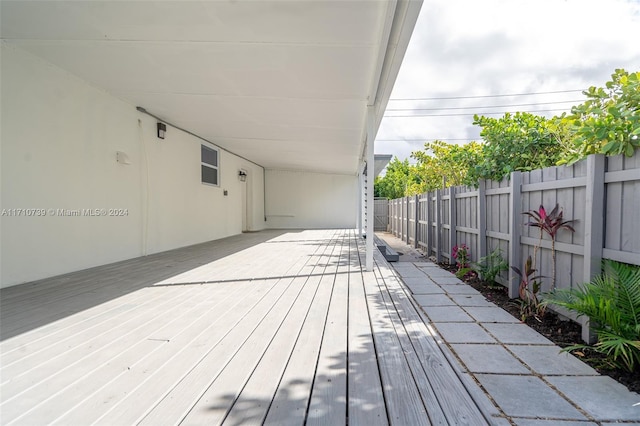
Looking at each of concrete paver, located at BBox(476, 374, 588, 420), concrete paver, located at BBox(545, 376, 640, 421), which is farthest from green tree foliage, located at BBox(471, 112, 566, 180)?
concrete paver, located at BBox(476, 374, 588, 420)

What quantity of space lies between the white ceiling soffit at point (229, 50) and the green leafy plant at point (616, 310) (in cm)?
214

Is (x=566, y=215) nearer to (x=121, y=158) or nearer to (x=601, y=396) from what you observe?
(x=601, y=396)

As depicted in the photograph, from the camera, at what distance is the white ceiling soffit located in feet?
8.25

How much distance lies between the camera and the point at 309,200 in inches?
506

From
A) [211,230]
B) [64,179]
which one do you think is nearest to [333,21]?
[64,179]

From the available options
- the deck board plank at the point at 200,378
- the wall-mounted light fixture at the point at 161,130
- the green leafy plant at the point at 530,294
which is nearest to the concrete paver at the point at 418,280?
the green leafy plant at the point at 530,294

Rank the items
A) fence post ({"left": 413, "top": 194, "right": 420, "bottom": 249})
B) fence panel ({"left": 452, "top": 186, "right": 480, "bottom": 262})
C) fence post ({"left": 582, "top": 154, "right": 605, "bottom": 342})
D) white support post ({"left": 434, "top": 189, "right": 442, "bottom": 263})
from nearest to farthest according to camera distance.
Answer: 1. fence post ({"left": 582, "top": 154, "right": 605, "bottom": 342})
2. fence panel ({"left": 452, "top": 186, "right": 480, "bottom": 262})
3. white support post ({"left": 434, "top": 189, "right": 442, "bottom": 263})
4. fence post ({"left": 413, "top": 194, "right": 420, "bottom": 249})

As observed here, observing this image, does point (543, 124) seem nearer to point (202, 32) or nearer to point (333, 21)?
point (333, 21)

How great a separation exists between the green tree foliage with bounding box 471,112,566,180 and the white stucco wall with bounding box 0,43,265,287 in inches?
193

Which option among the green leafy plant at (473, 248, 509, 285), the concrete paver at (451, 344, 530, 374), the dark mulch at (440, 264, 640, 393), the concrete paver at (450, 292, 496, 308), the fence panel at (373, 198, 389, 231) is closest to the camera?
the dark mulch at (440, 264, 640, 393)

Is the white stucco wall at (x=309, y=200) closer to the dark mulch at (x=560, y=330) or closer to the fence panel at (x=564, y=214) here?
the dark mulch at (x=560, y=330)

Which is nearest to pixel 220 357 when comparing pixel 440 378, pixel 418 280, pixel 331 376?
pixel 331 376

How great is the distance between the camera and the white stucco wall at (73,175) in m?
3.12

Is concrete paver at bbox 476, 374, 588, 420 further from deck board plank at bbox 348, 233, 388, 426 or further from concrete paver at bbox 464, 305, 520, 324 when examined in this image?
concrete paver at bbox 464, 305, 520, 324
